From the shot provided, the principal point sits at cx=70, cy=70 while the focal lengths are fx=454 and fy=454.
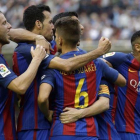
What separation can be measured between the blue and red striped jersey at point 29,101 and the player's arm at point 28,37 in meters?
0.14

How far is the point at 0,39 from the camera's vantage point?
17.5ft

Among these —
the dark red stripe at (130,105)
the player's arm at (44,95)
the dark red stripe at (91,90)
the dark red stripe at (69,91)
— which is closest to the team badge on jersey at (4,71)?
the player's arm at (44,95)

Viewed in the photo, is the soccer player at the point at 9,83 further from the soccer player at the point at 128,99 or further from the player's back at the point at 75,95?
the soccer player at the point at 128,99

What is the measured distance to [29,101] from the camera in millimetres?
5352

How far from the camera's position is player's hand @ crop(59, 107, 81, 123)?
5012 millimetres

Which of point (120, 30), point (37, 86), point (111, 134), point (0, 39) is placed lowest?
point (120, 30)

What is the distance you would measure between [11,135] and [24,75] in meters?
0.77

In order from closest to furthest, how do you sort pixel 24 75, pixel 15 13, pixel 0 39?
pixel 24 75, pixel 0 39, pixel 15 13

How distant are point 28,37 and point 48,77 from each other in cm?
73

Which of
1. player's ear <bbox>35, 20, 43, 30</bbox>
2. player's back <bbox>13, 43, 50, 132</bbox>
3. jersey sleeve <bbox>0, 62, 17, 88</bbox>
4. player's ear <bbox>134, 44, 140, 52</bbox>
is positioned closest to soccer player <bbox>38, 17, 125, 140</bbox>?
player's back <bbox>13, 43, 50, 132</bbox>

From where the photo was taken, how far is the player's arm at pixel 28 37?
214 inches

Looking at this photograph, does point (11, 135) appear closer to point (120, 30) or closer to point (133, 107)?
point (133, 107)

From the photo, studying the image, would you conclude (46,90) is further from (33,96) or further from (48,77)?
(33,96)

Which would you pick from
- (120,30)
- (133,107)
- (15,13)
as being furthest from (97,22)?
(133,107)
